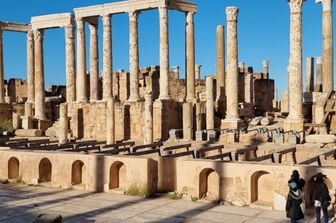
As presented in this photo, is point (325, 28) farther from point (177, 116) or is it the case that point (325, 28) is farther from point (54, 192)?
point (54, 192)

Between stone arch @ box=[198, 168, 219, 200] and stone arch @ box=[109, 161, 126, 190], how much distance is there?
2511 millimetres

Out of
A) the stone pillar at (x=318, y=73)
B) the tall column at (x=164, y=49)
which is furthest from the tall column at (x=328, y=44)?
the tall column at (x=164, y=49)

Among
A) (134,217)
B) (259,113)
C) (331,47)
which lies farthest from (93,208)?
(259,113)

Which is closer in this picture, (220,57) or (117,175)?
(117,175)

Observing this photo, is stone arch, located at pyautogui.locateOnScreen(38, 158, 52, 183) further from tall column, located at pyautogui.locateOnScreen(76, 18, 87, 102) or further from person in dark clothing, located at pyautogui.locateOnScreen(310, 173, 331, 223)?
tall column, located at pyautogui.locateOnScreen(76, 18, 87, 102)

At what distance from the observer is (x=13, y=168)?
51.2ft

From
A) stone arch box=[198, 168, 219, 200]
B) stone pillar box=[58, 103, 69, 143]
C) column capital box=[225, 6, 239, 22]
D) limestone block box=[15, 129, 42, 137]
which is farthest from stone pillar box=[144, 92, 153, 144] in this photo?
limestone block box=[15, 129, 42, 137]

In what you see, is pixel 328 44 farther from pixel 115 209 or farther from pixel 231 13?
pixel 115 209

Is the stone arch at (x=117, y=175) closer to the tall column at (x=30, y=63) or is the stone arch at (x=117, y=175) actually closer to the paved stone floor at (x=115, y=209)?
the paved stone floor at (x=115, y=209)

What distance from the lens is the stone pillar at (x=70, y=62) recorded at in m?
31.9

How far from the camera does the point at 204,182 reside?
40.3ft

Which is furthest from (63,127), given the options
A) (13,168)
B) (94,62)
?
(94,62)

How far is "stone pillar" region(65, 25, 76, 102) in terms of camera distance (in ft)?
105

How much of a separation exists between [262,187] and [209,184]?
1530 mm
